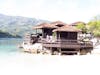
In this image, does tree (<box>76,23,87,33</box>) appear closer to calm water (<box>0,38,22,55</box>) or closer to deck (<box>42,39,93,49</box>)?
calm water (<box>0,38,22,55</box>)

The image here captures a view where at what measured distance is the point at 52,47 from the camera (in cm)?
3478

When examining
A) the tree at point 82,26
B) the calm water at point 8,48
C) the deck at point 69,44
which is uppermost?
the tree at point 82,26

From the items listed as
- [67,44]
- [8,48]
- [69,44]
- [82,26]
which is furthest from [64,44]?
[8,48]

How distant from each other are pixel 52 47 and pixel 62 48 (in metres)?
1.15

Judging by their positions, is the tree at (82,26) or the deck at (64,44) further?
the tree at (82,26)

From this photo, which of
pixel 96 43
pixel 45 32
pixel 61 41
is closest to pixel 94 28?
pixel 45 32

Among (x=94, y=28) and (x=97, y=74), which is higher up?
(x=94, y=28)

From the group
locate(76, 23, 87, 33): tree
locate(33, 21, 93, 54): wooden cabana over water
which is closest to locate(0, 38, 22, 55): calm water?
locate(33, 21, 93, 54): wooden cabana over water

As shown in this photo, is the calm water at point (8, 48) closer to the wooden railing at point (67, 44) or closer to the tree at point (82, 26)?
the wooden railing at point (67, 44)

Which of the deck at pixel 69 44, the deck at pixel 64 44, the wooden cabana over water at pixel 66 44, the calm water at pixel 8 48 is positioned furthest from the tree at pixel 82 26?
the deck at pixel 64 44

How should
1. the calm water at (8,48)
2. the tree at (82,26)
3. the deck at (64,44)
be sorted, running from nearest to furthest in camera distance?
the deck at (64,44), the calm water at (8,48), the tree at (82,26)

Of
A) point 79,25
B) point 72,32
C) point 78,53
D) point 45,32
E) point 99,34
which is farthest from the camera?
point 79,25

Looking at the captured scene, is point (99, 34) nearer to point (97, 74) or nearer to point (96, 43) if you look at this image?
point (96, 43)

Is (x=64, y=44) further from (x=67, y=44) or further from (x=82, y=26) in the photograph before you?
(x=82, y=26)
